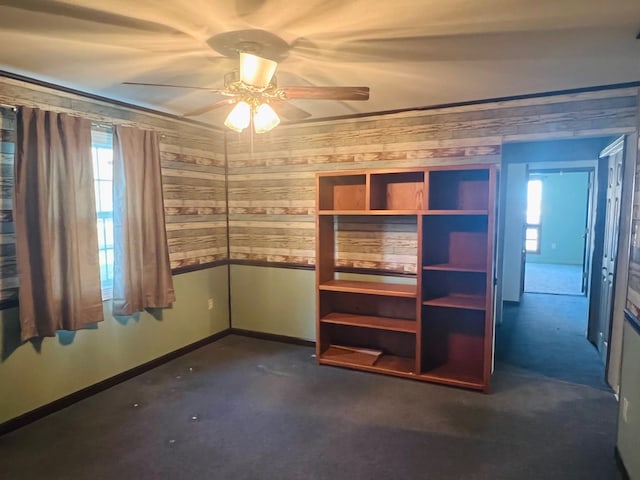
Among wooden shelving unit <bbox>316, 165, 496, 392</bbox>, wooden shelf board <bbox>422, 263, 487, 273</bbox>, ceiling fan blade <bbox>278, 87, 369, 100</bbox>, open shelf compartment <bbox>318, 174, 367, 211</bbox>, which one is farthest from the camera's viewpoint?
open shelf compartment <bbox>318, 174, 367, 211</bbox>

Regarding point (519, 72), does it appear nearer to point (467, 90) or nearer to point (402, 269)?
point (467, 90)

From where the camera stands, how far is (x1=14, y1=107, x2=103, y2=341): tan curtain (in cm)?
266

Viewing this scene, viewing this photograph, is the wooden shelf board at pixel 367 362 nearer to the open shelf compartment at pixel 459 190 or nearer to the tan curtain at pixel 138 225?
the open shelf compartment at pixel 459 190

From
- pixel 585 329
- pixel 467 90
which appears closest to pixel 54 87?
pixel 467 90

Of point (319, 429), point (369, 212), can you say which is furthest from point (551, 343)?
point (319, 429)

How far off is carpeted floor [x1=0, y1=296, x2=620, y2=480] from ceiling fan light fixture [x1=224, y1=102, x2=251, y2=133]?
6.41 feet

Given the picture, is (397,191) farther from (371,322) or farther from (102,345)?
(102,345)

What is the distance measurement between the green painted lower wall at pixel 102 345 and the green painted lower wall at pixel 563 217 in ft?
28.0

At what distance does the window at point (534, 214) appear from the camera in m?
10.0

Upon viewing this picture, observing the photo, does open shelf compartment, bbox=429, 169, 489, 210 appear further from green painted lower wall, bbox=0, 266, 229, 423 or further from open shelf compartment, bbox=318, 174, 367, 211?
green painted lower wall, bbox=0, 266, 229, 423

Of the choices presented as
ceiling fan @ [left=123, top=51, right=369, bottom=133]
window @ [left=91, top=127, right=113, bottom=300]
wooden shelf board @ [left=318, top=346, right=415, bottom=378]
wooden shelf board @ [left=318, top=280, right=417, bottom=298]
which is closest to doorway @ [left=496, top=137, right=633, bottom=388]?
wooden shelf board @ [left=318, top=346, right=415, bottom=378]

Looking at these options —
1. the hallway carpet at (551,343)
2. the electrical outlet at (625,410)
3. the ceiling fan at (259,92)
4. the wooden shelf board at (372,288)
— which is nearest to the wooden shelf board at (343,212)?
the wooden shelf board at (372,288)

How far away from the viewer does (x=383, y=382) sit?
11.3ft

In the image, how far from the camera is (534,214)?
1012cm
